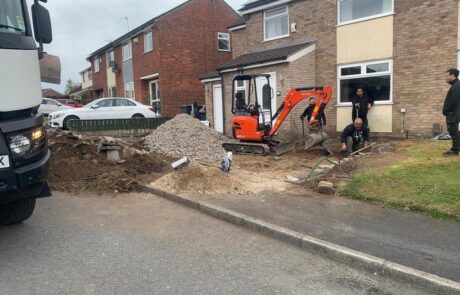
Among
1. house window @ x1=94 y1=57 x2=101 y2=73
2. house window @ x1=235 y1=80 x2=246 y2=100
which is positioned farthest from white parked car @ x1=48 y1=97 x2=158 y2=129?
house window @ x1=94 y1=57 x2=101 y2=73

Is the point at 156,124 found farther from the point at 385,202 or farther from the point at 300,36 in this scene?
the point at 385,202

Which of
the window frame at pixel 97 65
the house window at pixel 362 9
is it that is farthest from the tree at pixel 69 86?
the house window at pixel 362 9

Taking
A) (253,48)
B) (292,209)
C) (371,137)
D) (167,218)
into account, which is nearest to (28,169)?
(167,218)

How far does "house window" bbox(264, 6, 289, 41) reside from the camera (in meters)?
16.3

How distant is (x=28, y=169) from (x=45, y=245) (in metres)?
1.28

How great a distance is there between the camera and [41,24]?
4.94 meters

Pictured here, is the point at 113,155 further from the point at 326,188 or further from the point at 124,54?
the point at 124,54

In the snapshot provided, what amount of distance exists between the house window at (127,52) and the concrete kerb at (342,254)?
24.0 m

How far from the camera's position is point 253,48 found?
17781mm

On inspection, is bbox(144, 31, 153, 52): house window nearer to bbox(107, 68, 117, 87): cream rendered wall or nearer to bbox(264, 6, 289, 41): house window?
bbox(107, 68, 117, 87): cream rendered wall

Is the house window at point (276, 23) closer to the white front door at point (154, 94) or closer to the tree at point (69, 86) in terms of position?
the white front door at point (154, 94)

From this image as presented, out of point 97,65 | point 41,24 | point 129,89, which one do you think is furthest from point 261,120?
point 97,65

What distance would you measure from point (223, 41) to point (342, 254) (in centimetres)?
2348

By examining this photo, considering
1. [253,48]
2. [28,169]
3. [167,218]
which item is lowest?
[167,218]
